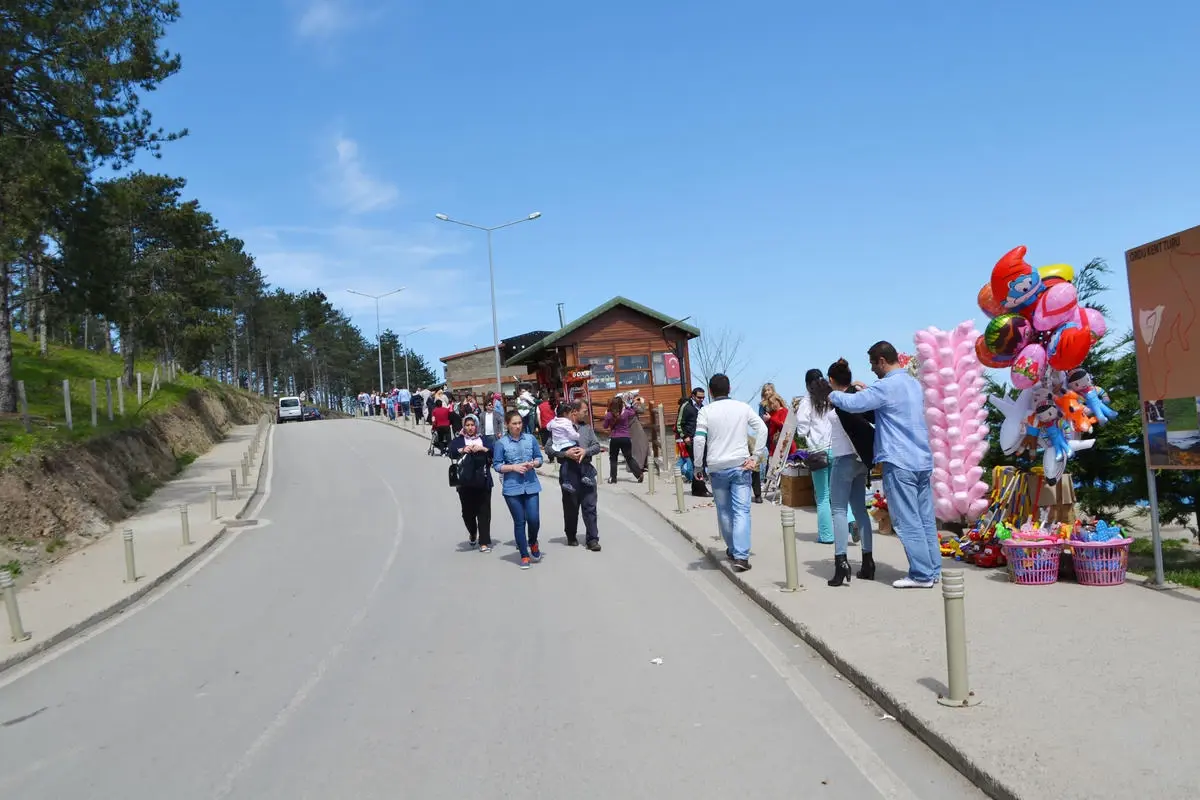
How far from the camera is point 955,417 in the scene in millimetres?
10062

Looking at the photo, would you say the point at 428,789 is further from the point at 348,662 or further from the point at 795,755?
the point at 348,662

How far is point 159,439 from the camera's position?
2736 cm

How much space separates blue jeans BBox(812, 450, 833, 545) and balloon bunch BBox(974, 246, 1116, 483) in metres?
2.08

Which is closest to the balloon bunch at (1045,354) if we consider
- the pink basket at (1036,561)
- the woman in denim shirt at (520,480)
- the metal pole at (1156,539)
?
the metal pole at (1156,539)

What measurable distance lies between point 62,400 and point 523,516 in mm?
20305

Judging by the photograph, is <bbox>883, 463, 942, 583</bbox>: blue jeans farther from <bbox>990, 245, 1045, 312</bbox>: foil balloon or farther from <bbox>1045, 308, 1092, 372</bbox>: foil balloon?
<bbox>990, 245, 1045, 312</bbox>: foil balloon

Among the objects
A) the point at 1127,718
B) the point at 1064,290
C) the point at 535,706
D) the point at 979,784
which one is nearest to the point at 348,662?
the point at 535,706

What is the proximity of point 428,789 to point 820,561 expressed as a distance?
619 centimetres

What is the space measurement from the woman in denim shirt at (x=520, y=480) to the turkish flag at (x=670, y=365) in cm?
2737

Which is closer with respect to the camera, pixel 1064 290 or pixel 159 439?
pixel 1064 290

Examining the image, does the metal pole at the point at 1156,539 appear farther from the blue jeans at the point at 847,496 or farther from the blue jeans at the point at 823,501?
the blue jeans at the point at 823,501

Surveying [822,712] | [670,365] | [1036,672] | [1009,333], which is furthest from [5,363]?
[1036,672]

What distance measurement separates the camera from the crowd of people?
795cm

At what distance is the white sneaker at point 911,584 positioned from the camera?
7.98 meters
